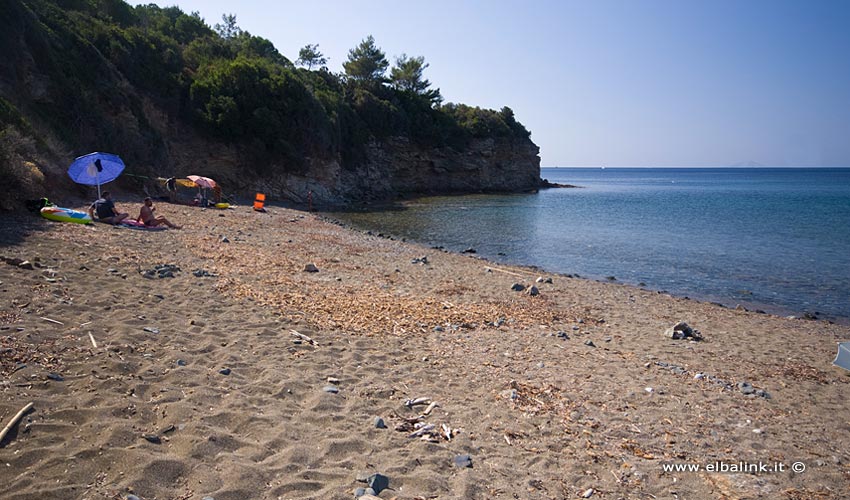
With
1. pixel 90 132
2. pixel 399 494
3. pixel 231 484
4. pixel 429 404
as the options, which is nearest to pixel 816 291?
pixel 429 404

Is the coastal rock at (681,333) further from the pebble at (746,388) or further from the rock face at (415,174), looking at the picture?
the rock face at (415,174)

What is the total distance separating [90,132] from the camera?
2250cm

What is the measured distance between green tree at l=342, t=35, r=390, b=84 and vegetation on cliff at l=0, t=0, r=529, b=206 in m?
0.17

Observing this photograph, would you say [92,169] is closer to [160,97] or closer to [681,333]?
[681,333]

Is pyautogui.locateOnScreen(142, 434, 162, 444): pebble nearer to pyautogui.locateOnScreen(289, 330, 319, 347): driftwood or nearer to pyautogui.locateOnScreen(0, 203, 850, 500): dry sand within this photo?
pyautogui.locateOnScreen(0, 203, 850, 500): dry sand

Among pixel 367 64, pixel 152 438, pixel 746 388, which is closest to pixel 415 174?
pixel 367 64

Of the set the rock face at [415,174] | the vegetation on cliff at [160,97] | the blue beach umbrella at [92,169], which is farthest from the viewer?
the rock face at [415,174]

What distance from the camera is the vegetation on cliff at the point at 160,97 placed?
2002 centimetres

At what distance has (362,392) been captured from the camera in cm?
538

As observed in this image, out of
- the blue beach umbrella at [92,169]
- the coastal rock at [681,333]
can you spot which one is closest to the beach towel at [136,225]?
the blue beach umbrella at [92,169]

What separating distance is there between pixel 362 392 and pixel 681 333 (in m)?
6.40

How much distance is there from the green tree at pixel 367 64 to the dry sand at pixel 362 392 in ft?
175

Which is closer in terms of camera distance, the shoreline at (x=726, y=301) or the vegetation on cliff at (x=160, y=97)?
the shoreline at (x=726, y=301)

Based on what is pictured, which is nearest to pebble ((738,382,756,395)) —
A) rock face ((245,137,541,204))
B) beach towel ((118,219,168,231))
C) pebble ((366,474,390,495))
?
pebble ((366,474,390,495))
